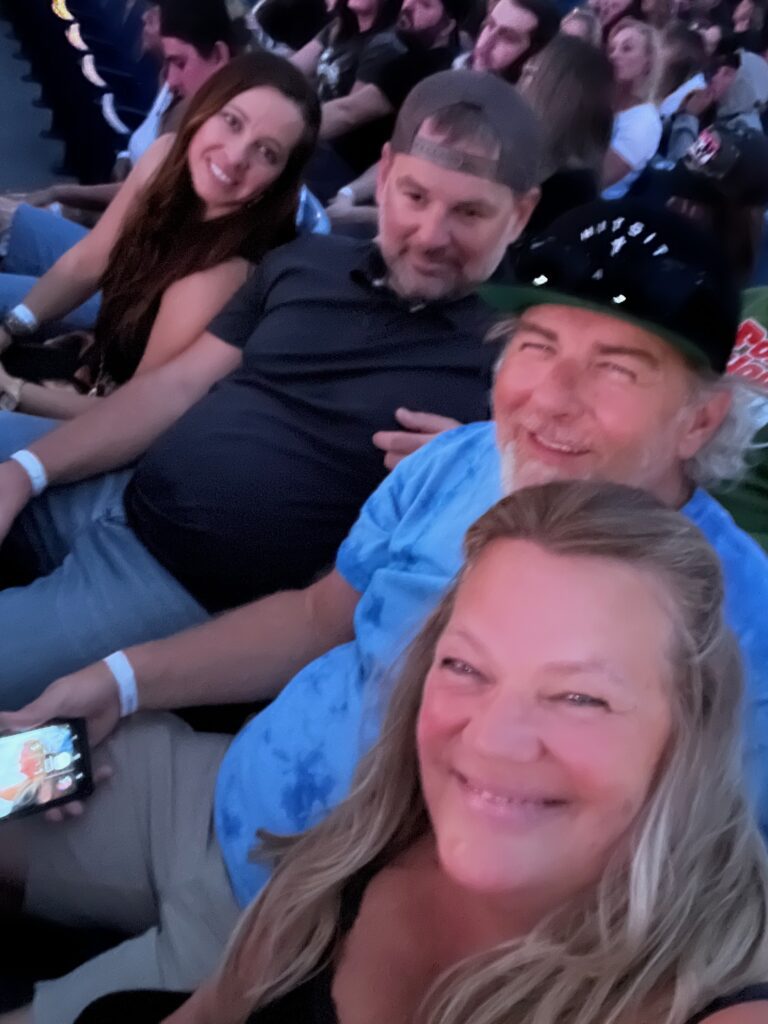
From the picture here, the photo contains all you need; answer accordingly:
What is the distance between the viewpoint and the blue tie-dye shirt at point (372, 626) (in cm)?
92

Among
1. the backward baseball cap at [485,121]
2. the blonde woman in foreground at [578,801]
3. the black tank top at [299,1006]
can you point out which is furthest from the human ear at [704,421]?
the backward baseball cap at [485,121]

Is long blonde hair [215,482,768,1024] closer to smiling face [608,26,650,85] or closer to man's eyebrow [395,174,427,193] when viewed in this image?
man's eyebrow [395,174,427,193]

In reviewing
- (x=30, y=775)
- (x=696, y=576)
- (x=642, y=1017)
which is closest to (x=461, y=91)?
(x=696, y=576)

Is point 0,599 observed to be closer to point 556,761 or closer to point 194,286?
point 194,286

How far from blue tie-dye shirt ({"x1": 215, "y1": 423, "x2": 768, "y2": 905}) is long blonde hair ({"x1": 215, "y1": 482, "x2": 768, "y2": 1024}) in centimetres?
21

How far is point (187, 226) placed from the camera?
1.71m

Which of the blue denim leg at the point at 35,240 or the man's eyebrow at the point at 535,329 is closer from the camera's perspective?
the man's eyebrow at the point at 535,329

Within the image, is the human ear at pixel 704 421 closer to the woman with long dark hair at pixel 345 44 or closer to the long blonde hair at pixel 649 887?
the long blonde hair at pixel 649 887

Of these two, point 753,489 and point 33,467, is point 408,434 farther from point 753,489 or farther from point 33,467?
point 33,467

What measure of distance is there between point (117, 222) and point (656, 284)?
1311 millimetres

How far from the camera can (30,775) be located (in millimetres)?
1010

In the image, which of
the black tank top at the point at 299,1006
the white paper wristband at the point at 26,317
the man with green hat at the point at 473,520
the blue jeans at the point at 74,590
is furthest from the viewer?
the white paper wristband at the point at 26,317

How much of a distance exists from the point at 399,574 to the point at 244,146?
950mm

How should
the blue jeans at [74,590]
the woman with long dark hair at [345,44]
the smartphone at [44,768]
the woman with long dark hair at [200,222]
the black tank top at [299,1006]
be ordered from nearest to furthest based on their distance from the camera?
the black tank top at [299,1006] < the smartphone at [44,768] < the blue jeans at [74,590] < the woman with long dark hair at [200,222] < the woman with long dark hair at [345,44]
